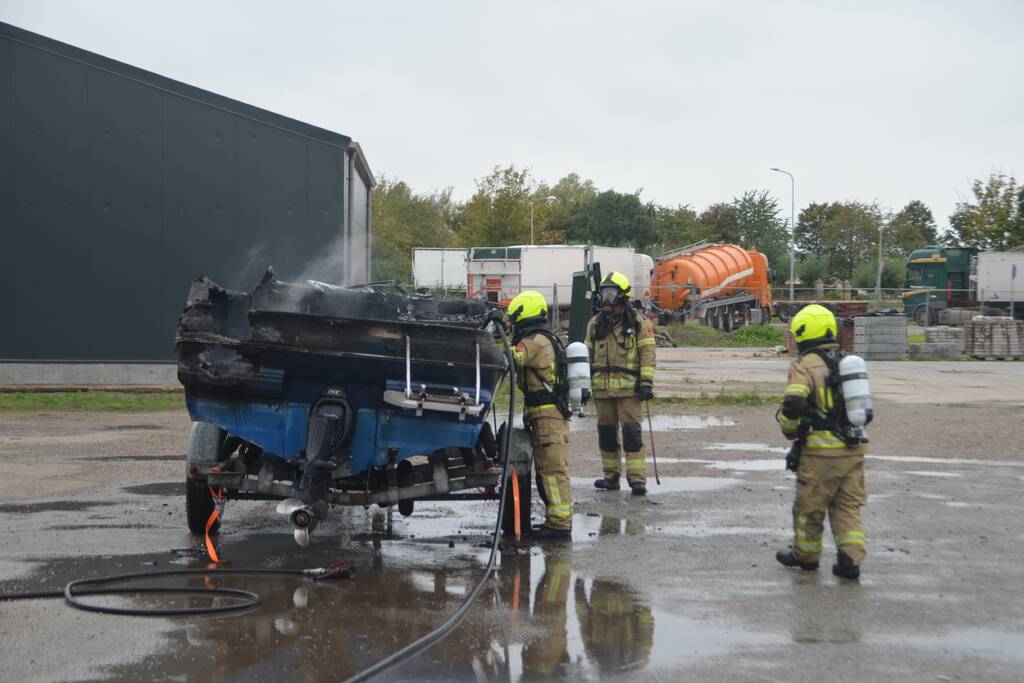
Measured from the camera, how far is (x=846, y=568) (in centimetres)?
692

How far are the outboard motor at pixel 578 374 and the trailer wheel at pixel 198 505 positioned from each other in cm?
269

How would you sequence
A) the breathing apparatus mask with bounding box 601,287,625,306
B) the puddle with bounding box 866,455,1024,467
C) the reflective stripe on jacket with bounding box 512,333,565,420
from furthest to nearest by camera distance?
the puddle with bounding box 866,455,1024,467
the breathing apparatus mask with bounding box 601,287,625,306
the reflective stripe on jacket with bounding box 512,333,565,420

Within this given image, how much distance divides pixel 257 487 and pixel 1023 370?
23.6m

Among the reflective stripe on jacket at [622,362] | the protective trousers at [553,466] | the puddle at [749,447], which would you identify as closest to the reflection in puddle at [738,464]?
the puddle at [749,447]

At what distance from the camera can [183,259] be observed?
61.4 feet

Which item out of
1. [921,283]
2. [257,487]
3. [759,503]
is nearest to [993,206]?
[921,283]

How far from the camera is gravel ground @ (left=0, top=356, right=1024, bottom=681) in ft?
17.0

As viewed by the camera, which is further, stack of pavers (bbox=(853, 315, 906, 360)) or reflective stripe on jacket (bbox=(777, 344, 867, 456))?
stack of pavers (bbox=(853, 315, 906, 360))

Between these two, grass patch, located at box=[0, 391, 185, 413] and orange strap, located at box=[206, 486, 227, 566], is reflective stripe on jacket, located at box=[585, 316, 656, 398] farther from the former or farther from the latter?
grass patch, located at box=[0, 391, 185, 413]

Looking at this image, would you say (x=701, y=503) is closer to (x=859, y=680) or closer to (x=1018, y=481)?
(x=1018, y=481)

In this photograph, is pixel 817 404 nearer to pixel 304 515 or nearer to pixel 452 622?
pixel 452 622

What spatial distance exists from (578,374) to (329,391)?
219cm

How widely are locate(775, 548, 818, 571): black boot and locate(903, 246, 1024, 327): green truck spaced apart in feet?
118

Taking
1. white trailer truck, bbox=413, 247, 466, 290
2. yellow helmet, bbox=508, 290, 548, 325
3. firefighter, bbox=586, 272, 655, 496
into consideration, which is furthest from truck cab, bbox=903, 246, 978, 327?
yellow helmet, bbox=508, 290, 548, 325
